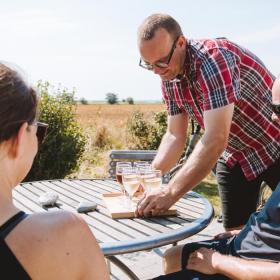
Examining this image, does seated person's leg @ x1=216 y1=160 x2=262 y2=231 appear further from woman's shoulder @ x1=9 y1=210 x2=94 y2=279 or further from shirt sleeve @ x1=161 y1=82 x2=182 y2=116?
woman's shoulder @ x1=9 y1=210 x2=94 y2=279

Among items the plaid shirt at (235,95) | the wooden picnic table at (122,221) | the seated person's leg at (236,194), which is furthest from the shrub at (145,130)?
the wooden picnic table at (122,221)

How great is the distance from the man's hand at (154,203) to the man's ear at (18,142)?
3.82 ft

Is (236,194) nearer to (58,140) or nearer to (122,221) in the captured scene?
(122,221)

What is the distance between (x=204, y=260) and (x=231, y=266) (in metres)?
0.17

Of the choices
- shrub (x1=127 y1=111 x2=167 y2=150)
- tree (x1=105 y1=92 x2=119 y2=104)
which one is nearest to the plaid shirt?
shrub (x1=127 y1=111 x2=167 y2=150)

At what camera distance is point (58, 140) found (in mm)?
6852

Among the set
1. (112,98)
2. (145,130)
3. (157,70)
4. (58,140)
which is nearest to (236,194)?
(157,70)

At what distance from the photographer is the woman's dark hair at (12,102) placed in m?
1.17

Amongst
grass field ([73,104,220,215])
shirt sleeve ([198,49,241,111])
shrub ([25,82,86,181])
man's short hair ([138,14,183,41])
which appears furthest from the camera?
grass field ([73,104,220,215])

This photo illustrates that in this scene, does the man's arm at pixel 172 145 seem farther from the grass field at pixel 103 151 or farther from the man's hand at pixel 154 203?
the grass field at pixel 103 151

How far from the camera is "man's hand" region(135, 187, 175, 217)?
2328mm

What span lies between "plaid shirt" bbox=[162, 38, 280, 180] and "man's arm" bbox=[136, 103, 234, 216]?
9 centimetres

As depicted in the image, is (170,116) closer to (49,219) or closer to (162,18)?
(162,18)

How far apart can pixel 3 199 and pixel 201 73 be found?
1863 mm
